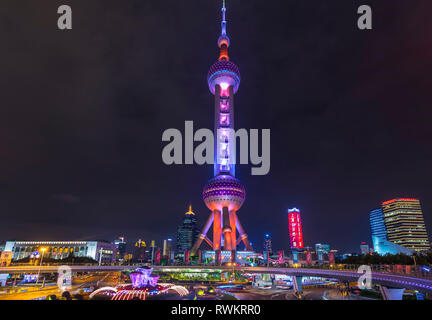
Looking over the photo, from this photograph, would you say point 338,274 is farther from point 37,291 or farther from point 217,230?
point 217,230

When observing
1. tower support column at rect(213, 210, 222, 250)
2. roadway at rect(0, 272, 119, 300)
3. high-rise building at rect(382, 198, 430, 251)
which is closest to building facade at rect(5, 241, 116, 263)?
tower support column at rect(213, 210, 222, 250)

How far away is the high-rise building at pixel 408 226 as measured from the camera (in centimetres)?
18012

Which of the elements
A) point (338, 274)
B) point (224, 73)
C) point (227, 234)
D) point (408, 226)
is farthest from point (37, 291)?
point (408, 226)

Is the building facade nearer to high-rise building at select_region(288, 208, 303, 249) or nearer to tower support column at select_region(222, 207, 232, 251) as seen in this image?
tower support column at select_region(222, 207, 232, 251)

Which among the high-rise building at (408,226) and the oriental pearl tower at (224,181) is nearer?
the oriental pearl tower at (224,181)

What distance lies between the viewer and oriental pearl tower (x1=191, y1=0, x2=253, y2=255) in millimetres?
104812

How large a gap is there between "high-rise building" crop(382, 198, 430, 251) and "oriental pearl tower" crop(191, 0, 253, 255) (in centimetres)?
14338

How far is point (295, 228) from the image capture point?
16875 centimetres

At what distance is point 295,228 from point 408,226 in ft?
292

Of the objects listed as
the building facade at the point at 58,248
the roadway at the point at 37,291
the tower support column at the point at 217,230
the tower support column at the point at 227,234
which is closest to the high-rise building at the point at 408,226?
the tower support column at the point at 227,234

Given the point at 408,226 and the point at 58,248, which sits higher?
the point at 408,226

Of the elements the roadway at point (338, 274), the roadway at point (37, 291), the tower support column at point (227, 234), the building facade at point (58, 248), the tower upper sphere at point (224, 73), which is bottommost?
the roadway at point (37, 291)

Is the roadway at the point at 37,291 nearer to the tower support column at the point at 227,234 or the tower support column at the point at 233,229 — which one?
the tower support column at the point at 227,234

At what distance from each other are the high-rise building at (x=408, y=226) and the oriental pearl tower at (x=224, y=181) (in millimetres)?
143384
